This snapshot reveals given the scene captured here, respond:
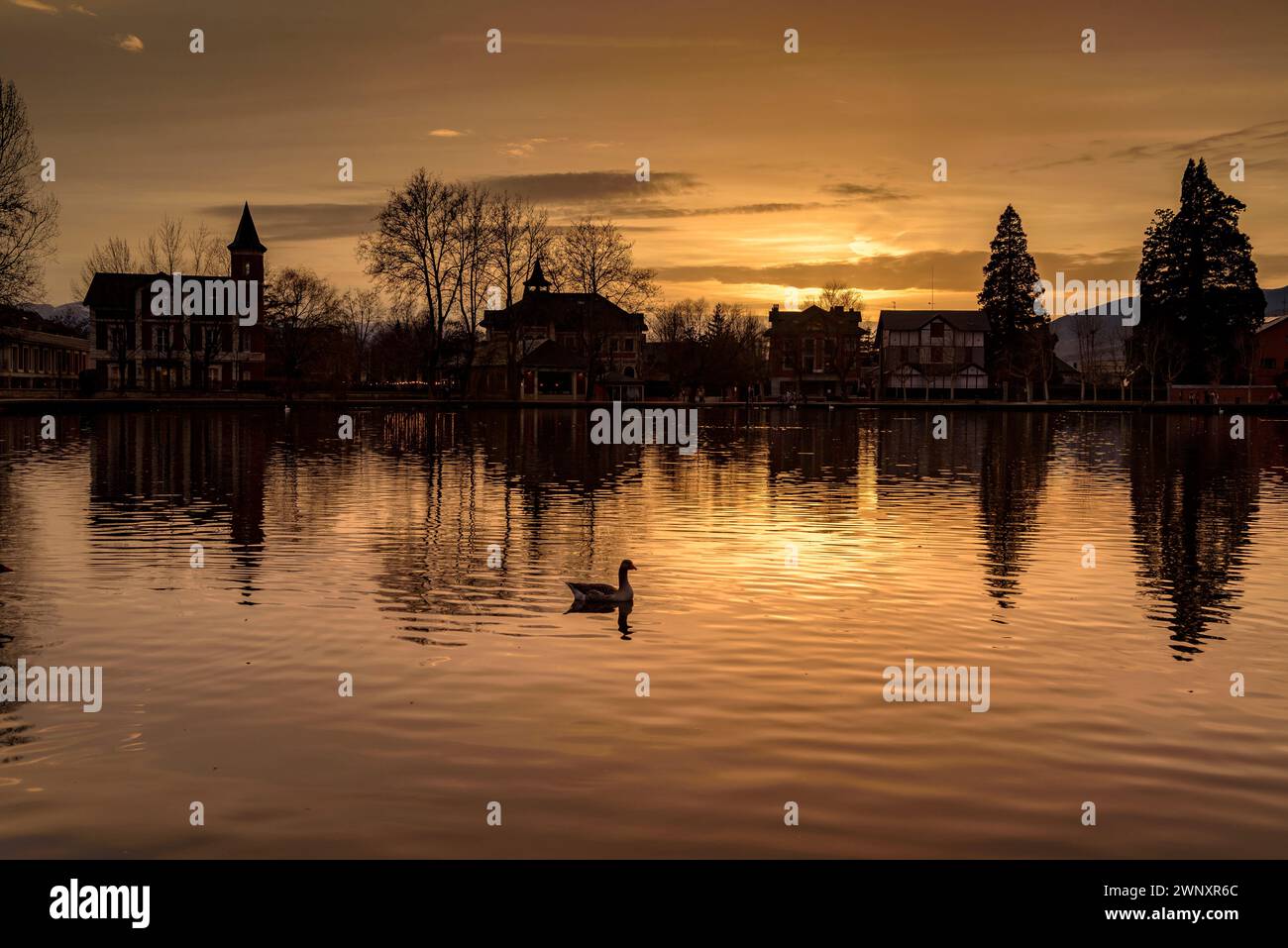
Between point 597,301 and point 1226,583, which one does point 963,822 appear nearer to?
point 1226,583

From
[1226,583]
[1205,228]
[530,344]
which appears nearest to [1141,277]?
[1205,228]

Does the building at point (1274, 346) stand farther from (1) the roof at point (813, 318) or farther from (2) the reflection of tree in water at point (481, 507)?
(2) the reflection of tree in water at point (481, 507)

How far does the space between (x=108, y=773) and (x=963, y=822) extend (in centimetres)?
645

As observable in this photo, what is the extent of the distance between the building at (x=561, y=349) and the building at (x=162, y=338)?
24865 millimetres

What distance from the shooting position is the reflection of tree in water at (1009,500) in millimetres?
19297

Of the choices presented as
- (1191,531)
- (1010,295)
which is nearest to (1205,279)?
(1010,295)

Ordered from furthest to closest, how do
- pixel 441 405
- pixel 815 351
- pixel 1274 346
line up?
pixel 815 351, pixel 1274 346, pixel 441 405

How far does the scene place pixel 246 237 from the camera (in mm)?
134500

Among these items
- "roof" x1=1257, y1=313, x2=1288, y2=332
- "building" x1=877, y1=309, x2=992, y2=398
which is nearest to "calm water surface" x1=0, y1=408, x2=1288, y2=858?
"building" x1=877, y1=309, x2=992, y2=398

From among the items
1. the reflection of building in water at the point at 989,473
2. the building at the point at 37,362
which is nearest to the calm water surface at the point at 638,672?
the reflection of building in water at the point at 989,473

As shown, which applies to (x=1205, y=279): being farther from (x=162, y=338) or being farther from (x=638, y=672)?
(x=638, y=672)

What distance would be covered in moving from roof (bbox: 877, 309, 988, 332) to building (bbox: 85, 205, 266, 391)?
2953 inches

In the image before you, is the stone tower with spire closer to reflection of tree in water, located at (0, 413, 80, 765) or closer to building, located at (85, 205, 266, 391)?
building, located at (85, 205, 266, 391)

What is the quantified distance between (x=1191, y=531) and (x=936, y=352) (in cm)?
12822
